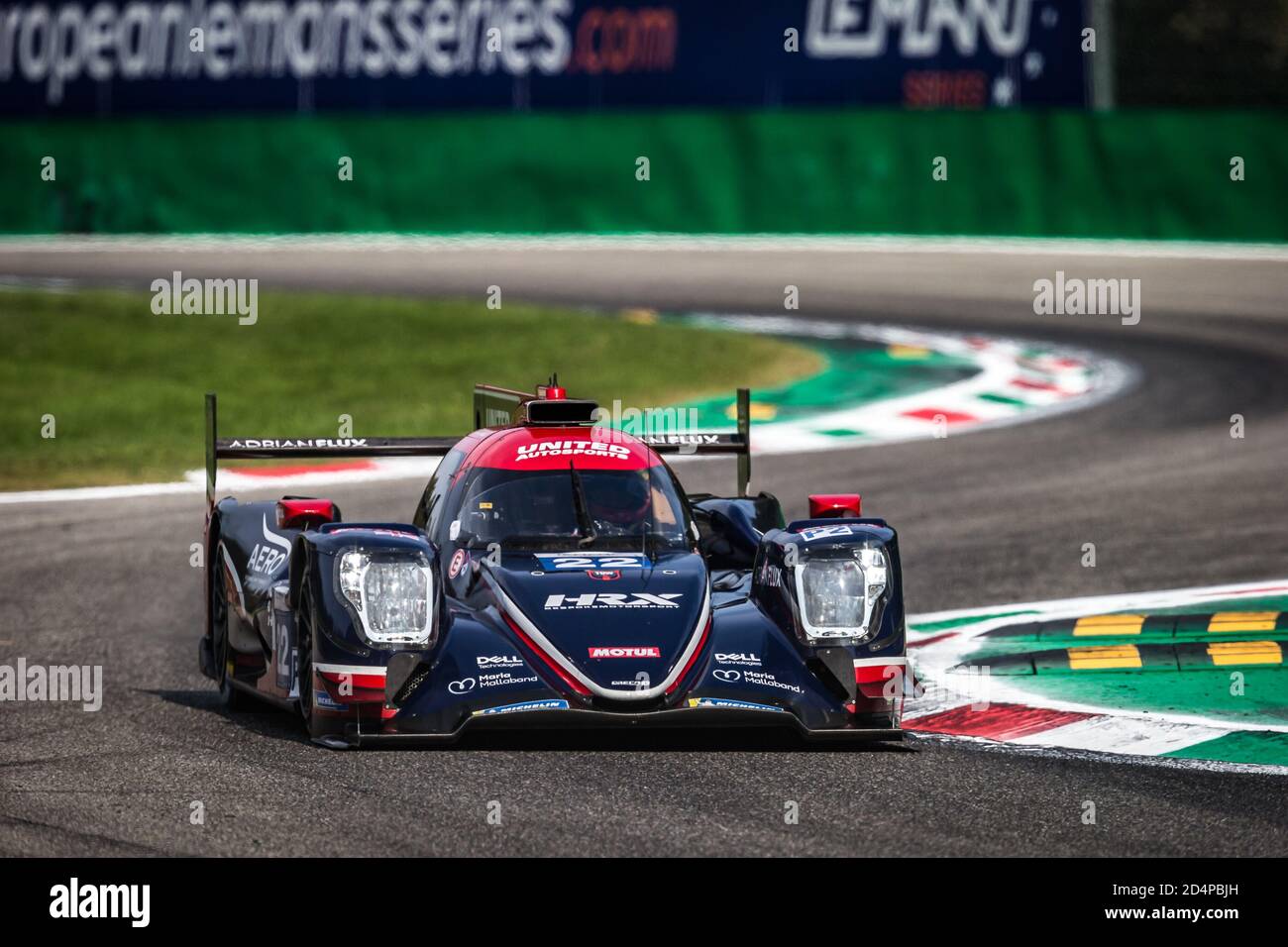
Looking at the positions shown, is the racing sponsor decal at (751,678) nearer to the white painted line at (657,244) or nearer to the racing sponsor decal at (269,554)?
the racing sponsor decal at (269,554)

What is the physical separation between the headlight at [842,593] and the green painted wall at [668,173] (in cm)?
2066

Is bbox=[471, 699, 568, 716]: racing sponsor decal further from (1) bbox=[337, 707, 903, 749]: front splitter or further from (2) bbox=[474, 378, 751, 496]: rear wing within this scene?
(2) bbox=[474, 378, 751, 496]: rear wing

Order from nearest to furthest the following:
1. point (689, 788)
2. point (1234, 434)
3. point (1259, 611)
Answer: point (689, 788) → point (1259, 611) → point (1234, 434)

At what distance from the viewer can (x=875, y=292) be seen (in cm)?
2652

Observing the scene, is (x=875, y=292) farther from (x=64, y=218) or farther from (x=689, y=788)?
(x=689, y=788)

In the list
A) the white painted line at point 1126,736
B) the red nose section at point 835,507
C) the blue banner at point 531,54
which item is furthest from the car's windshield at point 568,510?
the blue banner at point 531,54

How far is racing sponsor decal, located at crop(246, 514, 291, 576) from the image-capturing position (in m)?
9.35

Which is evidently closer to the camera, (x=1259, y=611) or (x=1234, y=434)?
(x=1259, y=611)

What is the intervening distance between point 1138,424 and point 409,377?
750 cm

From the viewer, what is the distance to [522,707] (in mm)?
7793

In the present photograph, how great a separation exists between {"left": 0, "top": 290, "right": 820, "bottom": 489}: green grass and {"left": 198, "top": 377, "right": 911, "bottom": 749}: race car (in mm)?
7886
